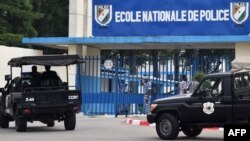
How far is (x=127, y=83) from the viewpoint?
90.1 feet

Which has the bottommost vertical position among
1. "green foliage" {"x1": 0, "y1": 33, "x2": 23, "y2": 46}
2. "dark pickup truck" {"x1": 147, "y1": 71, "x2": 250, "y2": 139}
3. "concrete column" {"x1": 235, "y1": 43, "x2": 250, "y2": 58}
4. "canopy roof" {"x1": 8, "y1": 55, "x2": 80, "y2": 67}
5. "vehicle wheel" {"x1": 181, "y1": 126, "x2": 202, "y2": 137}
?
"vehicle wheel" {"x1": 181, "y1": 126, "x2": 202, "y2": 137}

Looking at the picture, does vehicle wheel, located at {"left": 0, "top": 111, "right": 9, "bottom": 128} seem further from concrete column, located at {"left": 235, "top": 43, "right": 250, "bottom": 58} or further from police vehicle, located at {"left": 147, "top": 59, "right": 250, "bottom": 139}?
concrete column, located at {"left": 235, "top": 43, "right": 250, "bottom": 58}

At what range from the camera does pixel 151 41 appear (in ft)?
86.1

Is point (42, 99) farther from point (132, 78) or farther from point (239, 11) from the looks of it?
point (239, 11)

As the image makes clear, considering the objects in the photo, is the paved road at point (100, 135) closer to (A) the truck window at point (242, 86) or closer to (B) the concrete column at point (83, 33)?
(A) the truck window at point (242, 86)

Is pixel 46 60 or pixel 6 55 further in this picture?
pixel 6 55

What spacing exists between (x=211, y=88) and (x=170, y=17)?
1155 centimetres

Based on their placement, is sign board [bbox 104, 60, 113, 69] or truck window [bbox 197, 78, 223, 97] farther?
sign board [bbox 104, 60, 113, 69]

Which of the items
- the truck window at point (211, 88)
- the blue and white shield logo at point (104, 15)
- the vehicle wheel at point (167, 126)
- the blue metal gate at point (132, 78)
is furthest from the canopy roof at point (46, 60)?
the blue and white shield logo at point (104, 15)

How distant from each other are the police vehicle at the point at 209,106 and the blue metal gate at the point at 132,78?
10536mm

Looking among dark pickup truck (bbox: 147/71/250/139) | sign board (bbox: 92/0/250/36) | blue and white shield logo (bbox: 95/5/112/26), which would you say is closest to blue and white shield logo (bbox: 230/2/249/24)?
sign board (bbox: 92/0/250/36)

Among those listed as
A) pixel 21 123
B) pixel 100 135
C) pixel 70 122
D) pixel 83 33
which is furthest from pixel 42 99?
pixel 83 33

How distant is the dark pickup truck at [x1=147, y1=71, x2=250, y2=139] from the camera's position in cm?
1454

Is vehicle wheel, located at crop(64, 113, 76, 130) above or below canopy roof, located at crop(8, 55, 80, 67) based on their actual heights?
below
